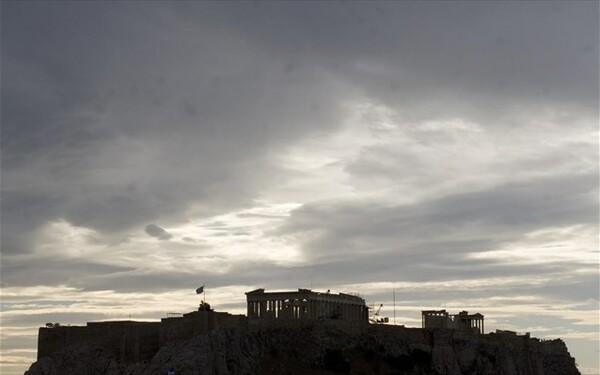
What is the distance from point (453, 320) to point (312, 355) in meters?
40.4

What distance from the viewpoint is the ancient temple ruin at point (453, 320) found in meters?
150

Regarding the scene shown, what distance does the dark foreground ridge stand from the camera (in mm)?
114500

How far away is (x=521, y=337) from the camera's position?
520ft

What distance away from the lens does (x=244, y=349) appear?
117 metres

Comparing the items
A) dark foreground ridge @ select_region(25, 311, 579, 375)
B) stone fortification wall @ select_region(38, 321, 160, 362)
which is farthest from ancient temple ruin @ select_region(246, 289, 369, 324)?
stone fortification wall @ select_region(38, 321, 160, 362)

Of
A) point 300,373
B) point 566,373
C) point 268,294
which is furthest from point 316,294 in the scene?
point 566,373

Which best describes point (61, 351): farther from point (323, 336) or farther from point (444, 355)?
point (444, 355)

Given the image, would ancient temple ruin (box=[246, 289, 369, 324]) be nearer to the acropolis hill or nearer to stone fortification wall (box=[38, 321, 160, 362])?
the acropolis hill


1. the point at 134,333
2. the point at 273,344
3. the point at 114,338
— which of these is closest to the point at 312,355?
the point at 273,344

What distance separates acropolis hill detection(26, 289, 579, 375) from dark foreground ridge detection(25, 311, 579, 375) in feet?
0.38

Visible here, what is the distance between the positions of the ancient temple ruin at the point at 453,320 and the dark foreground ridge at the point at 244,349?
1040 cm

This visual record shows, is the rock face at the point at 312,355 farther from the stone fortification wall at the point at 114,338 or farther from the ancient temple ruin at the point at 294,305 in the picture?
the ancient temple ruin at the point at 294,305

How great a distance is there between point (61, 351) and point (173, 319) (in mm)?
15126

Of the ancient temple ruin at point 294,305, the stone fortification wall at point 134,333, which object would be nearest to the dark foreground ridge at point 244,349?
the stone fortification wall at point 134,333
